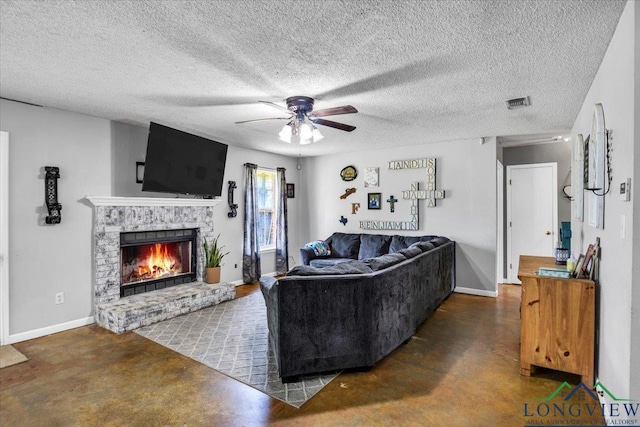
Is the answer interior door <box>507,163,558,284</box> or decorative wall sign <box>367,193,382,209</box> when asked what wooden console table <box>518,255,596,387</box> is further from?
decorative wall sign <box>367,193,382,209</box>

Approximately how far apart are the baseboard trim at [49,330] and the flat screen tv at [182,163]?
5.48 feet

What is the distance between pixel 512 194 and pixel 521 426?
15.2 feet

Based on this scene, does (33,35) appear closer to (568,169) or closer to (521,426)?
(521,426)

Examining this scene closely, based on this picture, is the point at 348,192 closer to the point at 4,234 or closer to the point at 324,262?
the point at 324,262

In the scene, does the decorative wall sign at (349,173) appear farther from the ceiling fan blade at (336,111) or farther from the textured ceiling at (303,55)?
the ceiling fan blade at (336,111)

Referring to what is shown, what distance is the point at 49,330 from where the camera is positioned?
3.63 meters

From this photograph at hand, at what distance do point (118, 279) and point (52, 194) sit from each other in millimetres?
1211

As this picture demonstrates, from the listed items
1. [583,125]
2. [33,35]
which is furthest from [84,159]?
[583,125]

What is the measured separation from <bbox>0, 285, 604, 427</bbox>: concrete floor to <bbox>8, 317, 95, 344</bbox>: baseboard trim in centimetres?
12

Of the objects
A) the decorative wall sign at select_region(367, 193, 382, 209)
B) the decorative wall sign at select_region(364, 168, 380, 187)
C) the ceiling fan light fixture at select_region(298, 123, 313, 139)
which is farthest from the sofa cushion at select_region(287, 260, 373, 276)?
the decorative wall sign at select_region(364, 168, 380, 187)

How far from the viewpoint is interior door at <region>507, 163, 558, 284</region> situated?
555 cm

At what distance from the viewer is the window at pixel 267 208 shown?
21.1 ft

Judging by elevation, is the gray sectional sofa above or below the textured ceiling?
below

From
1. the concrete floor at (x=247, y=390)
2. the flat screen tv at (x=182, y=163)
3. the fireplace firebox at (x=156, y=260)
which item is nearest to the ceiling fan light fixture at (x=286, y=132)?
the flat screen tv at (x=182, y=163)
